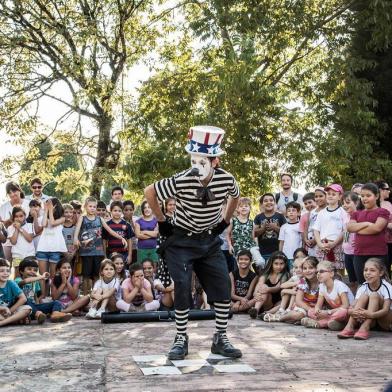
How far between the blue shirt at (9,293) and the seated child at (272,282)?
8.93 ft

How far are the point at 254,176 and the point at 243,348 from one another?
7.97 m

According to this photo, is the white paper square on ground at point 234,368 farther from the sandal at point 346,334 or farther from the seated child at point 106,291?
the seated child at point 106,291

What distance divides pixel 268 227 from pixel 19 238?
126 inches

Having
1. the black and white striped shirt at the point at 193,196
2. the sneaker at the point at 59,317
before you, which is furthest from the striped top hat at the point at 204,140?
the sneaker at the point at 59,317

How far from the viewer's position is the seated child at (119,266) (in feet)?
28.1

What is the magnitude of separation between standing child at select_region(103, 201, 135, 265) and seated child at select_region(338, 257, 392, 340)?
11.9 ft

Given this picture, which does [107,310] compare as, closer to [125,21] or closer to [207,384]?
[207,384]

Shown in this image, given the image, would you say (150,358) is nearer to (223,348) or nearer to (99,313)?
(223,348)

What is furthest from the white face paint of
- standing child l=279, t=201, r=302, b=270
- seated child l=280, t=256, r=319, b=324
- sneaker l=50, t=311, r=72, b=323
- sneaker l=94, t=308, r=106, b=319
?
standing child l=279, t=201, r=302, b=270

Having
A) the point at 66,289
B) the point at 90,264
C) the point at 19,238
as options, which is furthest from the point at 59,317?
the point at 19,238

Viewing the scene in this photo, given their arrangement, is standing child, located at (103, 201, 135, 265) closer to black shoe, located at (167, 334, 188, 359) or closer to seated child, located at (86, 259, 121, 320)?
seated child, located at (86, 259, 121, 320)

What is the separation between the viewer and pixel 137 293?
8305 millimetres

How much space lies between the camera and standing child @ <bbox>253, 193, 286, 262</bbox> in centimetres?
920

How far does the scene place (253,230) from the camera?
926 centimetres
